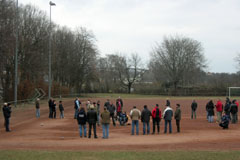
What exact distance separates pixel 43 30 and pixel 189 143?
39.4m

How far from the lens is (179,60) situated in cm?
8756

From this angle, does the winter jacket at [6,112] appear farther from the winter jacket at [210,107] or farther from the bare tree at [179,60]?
the bare tree at [179,60]

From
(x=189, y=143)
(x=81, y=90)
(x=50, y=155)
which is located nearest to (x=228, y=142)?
(x=189, y=143)

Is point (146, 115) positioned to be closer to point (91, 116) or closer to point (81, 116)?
point (91, 116)

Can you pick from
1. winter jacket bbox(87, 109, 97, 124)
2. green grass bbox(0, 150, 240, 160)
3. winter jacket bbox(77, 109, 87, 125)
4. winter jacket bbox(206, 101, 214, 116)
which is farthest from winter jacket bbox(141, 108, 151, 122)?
winter jacket bbox(206, 101, 214, 116)

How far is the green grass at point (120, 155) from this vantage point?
1111 centimetres

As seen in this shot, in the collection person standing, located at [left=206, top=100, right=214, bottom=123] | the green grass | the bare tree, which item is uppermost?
the bare tree

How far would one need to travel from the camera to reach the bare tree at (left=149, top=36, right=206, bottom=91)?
86188mm

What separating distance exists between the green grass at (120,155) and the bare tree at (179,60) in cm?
7630

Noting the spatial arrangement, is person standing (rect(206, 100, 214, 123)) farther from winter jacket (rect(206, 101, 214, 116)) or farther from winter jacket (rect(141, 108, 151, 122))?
winter jacket (rect(141, 108, 151, 122))

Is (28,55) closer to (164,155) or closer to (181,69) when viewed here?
(164,155)

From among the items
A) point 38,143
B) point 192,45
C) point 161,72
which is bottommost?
point 38,143

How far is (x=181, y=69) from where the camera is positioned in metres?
87.1

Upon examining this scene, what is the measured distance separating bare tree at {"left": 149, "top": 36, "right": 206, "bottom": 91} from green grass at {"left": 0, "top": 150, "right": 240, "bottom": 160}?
76.3 metres
